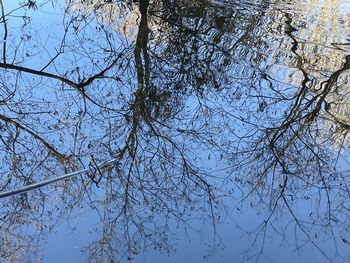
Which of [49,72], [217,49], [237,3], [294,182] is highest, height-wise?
[237,3]

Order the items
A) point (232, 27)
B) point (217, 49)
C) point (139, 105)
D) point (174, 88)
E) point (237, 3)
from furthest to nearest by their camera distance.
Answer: point (237, 3) → point (232, 27) → point (217, 49) → point (174, 88) → point (139, 105)

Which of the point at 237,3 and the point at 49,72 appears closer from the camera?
the point at 49,72

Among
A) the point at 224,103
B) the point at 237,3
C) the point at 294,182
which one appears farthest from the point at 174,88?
the point at 237,3

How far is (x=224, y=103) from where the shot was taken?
5047mm

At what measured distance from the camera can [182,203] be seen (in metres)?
3.51

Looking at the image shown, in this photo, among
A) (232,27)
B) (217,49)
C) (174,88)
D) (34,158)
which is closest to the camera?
(34,158)

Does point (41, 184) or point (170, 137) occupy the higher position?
point (170, 137)

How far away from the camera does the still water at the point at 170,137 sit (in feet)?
10.2

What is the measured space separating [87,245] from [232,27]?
4912 mm

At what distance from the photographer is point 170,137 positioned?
4.29 metres

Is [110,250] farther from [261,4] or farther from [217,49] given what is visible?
[261,4]

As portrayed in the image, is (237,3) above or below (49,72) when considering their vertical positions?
above

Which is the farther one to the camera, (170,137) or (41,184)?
(170,137)

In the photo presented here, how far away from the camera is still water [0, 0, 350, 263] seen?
10.2 ft
